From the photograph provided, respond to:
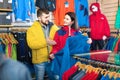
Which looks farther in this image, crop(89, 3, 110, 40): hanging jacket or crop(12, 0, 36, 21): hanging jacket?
crop(89, 3, 110, 40): hanging jacket

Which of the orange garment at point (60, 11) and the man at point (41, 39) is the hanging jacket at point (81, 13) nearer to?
the orange garment at point (60, 11)

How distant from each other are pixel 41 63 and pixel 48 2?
2.52 metres

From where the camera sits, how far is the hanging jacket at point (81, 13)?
6934 mm

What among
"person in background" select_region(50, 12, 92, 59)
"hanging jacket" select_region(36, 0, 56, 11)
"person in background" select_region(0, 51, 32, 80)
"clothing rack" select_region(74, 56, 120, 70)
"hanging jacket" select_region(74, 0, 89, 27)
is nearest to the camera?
"person in background" select_region(0, 51, 32, 80)

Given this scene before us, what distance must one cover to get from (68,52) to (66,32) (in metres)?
0.43

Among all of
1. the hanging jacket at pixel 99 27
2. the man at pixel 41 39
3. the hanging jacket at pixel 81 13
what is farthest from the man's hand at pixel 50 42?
the hanging jacket at pixel 81 13

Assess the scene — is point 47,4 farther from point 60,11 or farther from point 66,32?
point 66,32

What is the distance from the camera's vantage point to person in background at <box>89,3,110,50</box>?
6566mm

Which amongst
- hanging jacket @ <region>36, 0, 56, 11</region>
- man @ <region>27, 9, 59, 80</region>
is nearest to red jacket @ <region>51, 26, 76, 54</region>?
man @ <region>27, 9, 59, 80</region>

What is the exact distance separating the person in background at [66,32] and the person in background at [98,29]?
255 centimetres

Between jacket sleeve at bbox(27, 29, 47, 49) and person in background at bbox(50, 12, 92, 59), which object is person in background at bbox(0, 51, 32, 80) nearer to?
person in background at bbox(50, 12, 92, 59)

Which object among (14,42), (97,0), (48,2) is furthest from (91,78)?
(97,0)

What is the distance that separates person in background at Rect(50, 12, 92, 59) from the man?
0.14m

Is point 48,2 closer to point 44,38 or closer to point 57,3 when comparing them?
point 57,3
